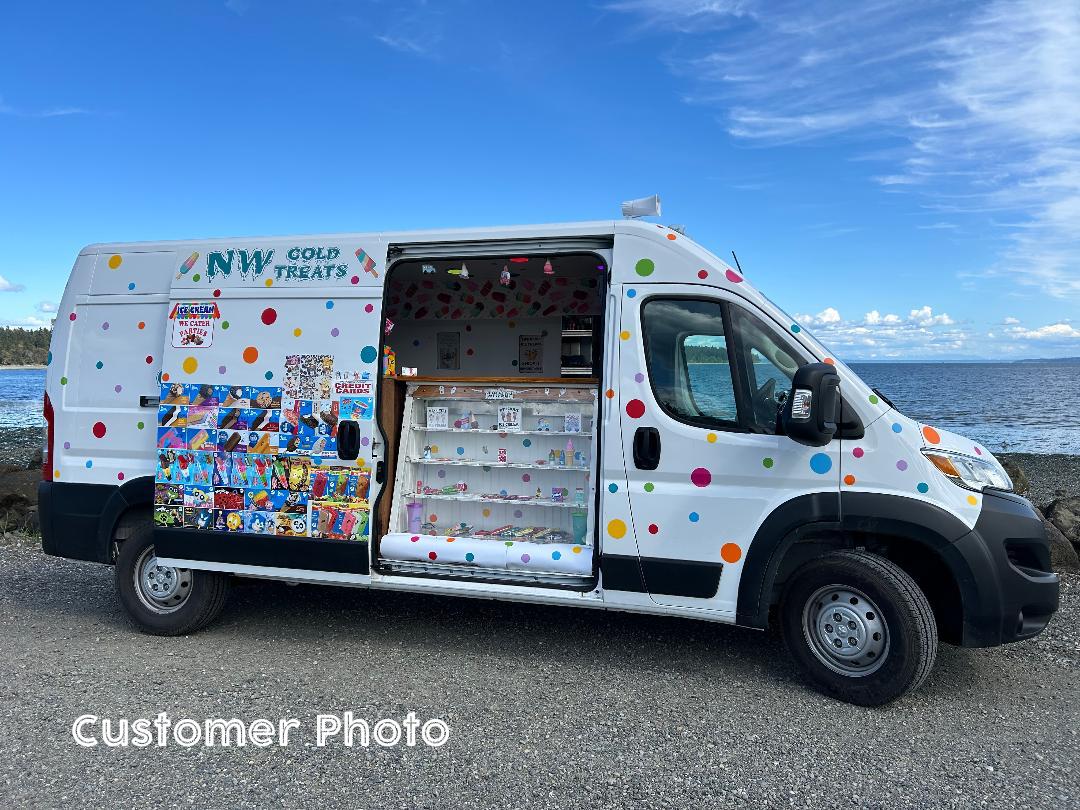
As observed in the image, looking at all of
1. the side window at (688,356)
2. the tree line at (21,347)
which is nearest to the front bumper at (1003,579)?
the side window at (688,356)

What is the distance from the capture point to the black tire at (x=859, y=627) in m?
4.02

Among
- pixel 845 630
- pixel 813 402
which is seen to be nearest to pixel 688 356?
pixel 813 402

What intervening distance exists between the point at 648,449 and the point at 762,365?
77 cm

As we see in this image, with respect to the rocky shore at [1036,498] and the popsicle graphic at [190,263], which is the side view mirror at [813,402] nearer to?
the popsicle graphic at [190,263]

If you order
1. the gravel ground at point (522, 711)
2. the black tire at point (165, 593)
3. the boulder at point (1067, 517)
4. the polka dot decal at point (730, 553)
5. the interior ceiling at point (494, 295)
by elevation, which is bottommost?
the gravel ground at point (522, 711)

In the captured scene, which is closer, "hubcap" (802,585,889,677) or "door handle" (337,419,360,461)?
→ "hubcap" (802,585,889,677)

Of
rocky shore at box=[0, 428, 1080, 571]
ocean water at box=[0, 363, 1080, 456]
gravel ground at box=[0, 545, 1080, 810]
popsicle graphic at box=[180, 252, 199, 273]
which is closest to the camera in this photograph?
gravel ground at box=[0, 545, 1080, 810]

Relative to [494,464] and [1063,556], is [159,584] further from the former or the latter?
[1063,556]

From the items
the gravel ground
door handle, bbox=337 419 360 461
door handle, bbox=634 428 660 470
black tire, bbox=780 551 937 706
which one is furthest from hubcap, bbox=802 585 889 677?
door handle, bbox=337 419 360 461

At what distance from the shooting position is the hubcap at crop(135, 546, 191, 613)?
5.32m

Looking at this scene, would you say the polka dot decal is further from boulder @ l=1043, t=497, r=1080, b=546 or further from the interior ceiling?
boulder @ l=1043, t=497, r=1080, b=546

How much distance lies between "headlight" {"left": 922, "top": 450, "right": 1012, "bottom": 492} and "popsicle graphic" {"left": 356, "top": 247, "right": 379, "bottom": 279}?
10.7ft

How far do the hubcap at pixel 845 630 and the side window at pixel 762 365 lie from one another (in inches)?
38.5

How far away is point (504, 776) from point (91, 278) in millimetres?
4378
